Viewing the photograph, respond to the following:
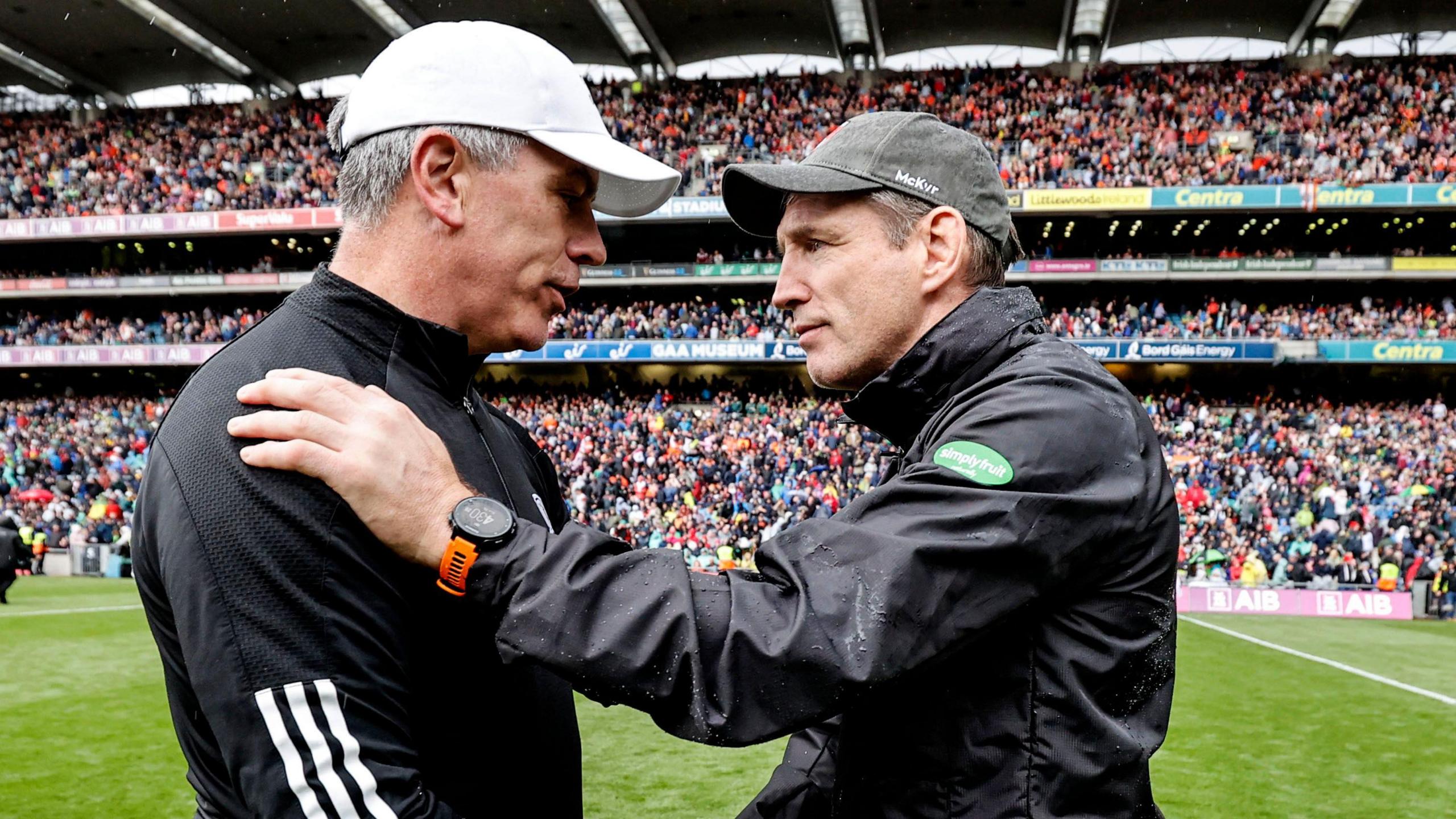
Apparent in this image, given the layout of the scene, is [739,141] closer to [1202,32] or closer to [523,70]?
[1202,32]

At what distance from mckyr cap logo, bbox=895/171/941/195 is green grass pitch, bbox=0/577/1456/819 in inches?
226

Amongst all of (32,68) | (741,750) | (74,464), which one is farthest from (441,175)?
(32,68)

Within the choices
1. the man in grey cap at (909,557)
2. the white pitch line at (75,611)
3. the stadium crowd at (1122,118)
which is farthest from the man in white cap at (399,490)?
the stadium crowd at (1122,118)

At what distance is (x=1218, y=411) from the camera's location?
31219 millimetres

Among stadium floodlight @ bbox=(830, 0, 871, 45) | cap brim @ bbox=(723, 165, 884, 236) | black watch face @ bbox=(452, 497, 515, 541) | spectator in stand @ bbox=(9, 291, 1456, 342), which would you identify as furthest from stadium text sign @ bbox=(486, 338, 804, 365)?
black watch face @ bbox=(452, 497, 515, 541)

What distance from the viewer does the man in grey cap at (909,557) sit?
5.06ft

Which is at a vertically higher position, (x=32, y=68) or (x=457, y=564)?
(x=32, y=68)

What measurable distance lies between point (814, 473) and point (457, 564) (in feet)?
81.2

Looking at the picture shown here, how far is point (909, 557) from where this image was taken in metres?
1.61

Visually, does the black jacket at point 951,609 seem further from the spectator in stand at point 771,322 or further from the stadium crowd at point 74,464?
the spectator in stand at point 771,322

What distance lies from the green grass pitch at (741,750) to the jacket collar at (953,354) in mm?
5440

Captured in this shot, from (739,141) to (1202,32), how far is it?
17417mm

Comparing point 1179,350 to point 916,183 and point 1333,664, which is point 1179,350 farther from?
point 916,183

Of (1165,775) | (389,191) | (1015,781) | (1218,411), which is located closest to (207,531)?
(389,191)
